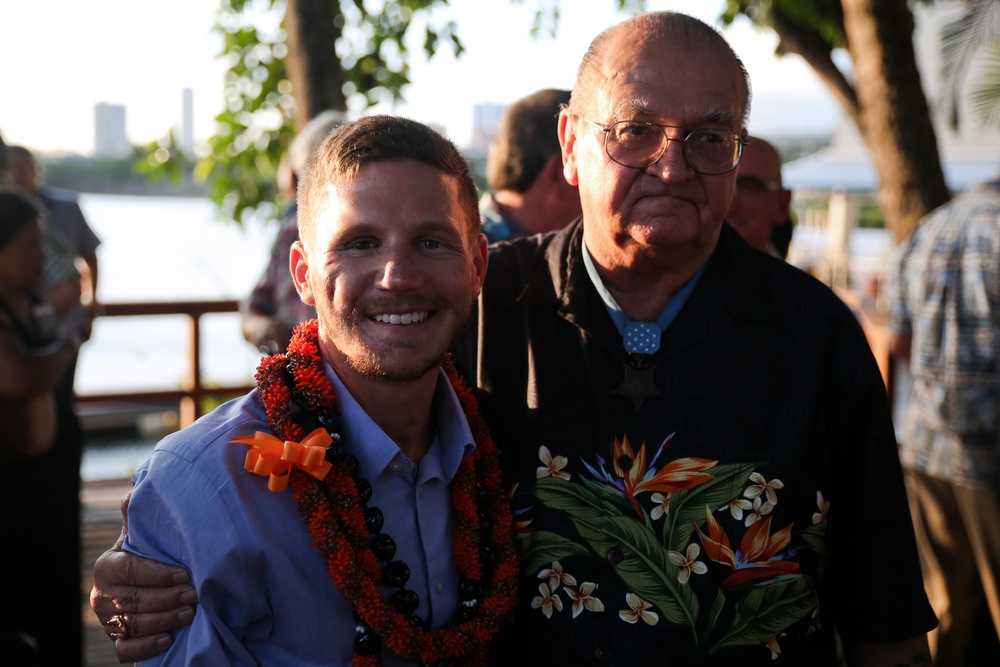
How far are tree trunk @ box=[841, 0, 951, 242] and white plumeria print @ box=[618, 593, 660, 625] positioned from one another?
390 cm

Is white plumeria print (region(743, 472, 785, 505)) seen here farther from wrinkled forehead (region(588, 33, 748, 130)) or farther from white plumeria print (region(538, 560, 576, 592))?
wrinkled forehead (region(588, 33, 748, 130))

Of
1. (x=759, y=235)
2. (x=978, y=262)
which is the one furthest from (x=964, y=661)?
(x=759, y=235)

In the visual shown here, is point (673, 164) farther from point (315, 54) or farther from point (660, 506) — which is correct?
point (315, 54)

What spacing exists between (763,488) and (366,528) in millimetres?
746

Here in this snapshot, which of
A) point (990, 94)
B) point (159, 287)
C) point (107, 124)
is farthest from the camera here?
point (159, 287)

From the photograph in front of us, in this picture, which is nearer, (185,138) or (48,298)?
(48,298)

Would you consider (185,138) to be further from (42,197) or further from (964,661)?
(964,661)

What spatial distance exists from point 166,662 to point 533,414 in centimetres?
82

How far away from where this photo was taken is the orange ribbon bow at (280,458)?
158 cm

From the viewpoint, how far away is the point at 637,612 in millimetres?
1812

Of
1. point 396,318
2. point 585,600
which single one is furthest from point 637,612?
point 396,318

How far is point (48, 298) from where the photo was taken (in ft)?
12.7

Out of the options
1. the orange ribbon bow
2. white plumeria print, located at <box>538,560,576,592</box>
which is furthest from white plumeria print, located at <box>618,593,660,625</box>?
the orange ribbon bow

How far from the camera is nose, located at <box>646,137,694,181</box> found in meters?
1.89
